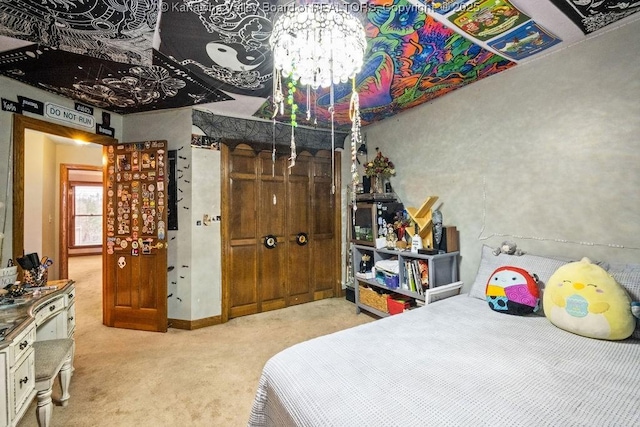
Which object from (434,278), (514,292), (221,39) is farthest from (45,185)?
(514,292)

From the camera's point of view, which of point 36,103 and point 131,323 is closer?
point 36,103

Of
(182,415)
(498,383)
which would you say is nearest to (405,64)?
(498,383)

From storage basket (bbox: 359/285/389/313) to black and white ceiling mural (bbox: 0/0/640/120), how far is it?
2126 millimetres

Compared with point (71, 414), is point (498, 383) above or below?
above


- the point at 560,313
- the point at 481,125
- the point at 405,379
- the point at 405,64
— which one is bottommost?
the point at 405,379

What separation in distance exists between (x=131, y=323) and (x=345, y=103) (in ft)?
10.9

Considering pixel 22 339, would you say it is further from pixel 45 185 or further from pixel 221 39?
pixel 45 185

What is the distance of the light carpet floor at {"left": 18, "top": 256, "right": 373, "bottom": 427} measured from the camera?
1749 mm

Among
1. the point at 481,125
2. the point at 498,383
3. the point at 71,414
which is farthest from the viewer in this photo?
the point at 481,125

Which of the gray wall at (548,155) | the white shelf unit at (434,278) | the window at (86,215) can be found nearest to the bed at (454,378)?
the gray wall at (548,155)

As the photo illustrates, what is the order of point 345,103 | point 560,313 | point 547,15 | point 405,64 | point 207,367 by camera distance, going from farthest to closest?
point 345,103, point 207,367, point 405,64, point 547,15, point 560,313

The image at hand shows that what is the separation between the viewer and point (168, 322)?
3.06 meters

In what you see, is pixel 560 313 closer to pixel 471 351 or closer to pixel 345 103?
pixel 471 351

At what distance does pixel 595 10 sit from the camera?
159 cm
